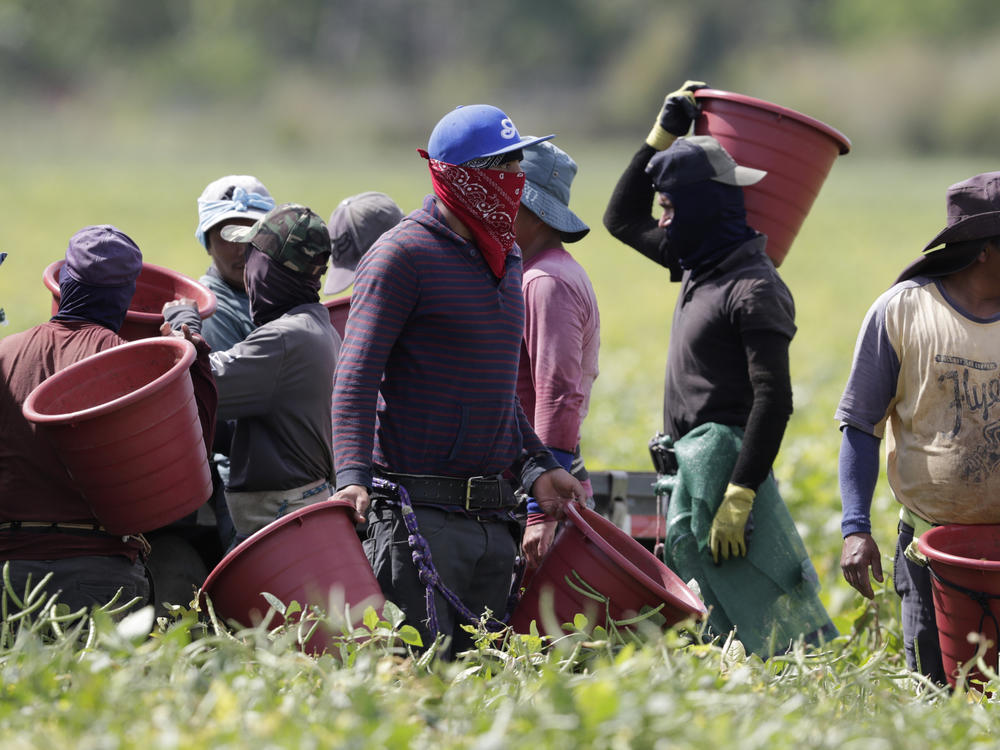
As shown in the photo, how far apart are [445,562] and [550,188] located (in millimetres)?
1463

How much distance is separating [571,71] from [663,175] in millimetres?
67632

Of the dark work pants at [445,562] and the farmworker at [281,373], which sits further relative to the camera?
the farmworker at [281,373]

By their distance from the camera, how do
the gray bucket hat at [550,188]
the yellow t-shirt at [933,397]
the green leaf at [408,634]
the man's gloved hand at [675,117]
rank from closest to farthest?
the green leaf at [408,634] → the yellow t-shirt at [933,397] → the gray bucket hat at [550,188] → the man's gloved hand at [675,117]

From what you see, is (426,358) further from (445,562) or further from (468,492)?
(445,562)

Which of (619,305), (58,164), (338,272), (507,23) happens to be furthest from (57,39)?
(338,272)

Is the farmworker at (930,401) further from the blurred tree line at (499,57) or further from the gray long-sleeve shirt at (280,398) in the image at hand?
the blurred tree line at (499,57)

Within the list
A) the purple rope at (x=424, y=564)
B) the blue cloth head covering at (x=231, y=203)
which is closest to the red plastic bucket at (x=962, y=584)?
the purple rope at (x=424, y=564)

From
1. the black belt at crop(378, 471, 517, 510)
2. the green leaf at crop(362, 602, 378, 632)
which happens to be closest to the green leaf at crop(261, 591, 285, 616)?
the green leaf at crop(362, 602, 378, 632)

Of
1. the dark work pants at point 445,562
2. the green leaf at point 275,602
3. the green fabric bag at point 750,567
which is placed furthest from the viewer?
the green fabric bag at point 750,567

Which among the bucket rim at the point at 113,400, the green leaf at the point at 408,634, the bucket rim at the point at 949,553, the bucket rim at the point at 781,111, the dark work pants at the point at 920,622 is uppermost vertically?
the bucket rim at the point at 781,111

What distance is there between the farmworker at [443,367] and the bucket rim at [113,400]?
39 centimetres

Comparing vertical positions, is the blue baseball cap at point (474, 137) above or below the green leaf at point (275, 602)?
above

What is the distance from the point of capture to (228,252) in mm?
4617

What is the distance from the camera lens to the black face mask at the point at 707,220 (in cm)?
418
